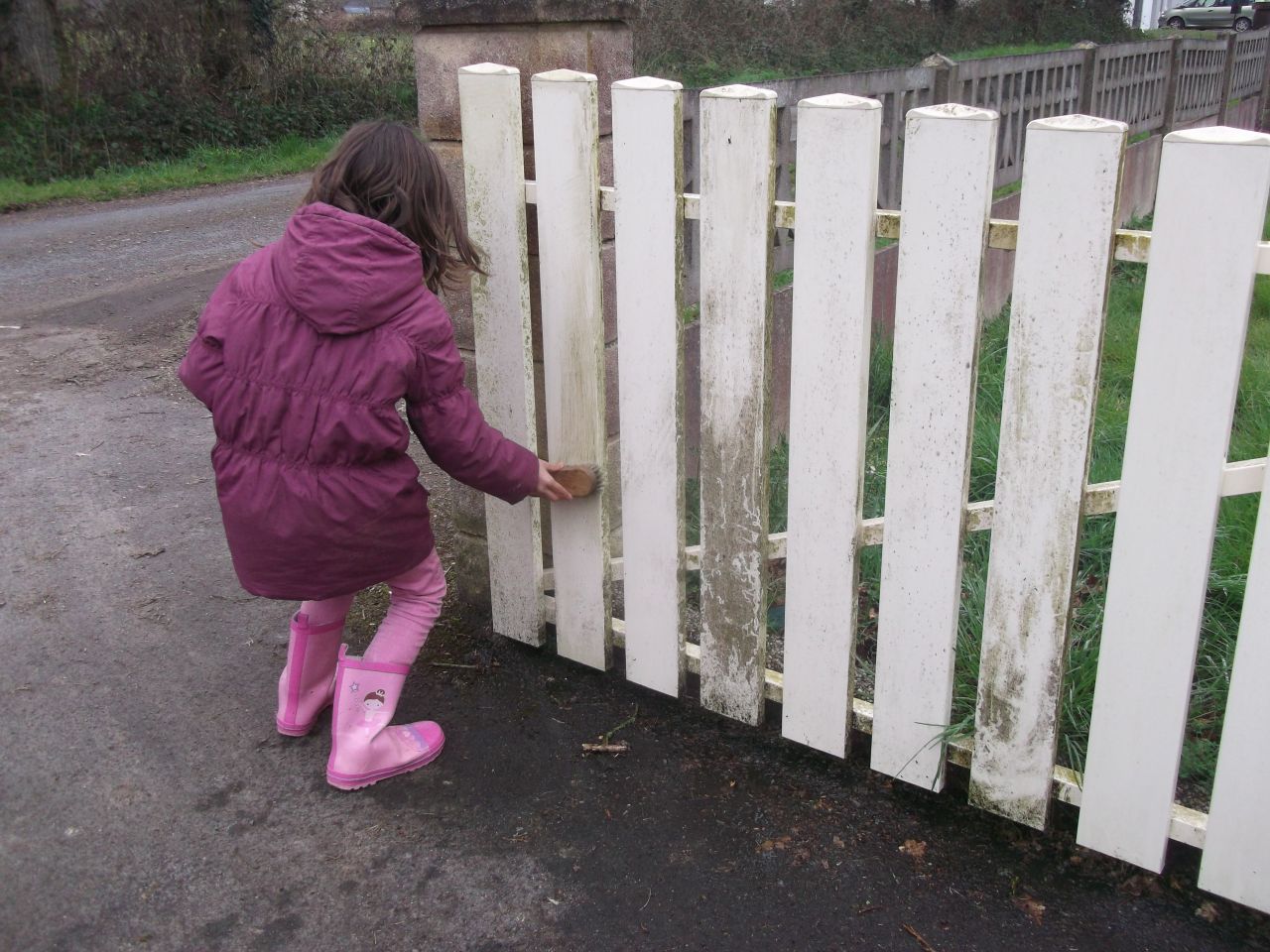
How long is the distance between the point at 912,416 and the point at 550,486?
0.91m

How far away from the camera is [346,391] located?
8.05 ft

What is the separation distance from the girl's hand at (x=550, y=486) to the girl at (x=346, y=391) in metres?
0.02

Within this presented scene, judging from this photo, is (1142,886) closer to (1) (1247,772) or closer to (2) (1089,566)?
Result: (1) (1247,772)

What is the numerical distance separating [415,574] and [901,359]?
126cm

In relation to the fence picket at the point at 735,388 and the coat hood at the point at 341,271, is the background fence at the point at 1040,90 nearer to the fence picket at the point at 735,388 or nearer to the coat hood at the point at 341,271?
the fence picket at the point at 735,388

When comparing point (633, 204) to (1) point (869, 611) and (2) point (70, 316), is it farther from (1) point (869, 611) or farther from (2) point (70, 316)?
(2) point (70, 316)

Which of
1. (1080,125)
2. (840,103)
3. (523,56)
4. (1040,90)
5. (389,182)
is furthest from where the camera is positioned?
(1040,90)

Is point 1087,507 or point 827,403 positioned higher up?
point 827,403

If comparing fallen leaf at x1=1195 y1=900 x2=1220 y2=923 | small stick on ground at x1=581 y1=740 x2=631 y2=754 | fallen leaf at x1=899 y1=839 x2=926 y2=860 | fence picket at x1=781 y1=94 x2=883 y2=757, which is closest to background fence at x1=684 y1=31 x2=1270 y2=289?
fence picket at x1=781 y1=94 x2=883 y2=757

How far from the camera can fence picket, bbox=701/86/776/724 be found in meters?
2.47

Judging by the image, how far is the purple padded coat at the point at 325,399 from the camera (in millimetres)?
2426

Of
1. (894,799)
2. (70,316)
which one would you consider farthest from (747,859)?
(70,316)

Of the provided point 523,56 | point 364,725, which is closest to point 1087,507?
point 364,725

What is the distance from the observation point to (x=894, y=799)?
8.96ft
